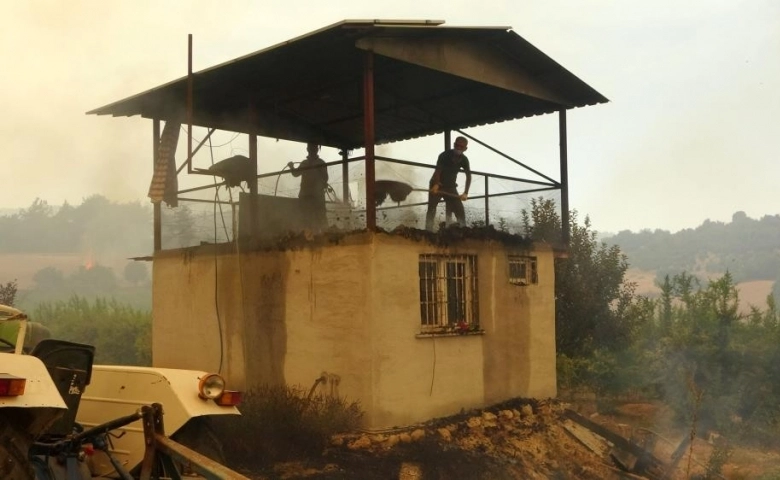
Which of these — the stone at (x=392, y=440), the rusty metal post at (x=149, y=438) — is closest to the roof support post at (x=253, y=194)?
the stone at (x=392, y=440)

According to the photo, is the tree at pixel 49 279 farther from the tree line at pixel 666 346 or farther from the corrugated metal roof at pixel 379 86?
the corrugated metal roof at pixel 379 86

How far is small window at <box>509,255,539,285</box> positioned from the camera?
11353mm

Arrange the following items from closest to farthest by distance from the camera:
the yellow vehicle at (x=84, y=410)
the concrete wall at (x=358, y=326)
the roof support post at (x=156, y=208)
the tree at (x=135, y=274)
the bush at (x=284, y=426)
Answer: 1. the yellow vehicle at (x=84, y=410)
2. the bush at (x=284, y=426)
3. the concrete wall at (x=358, y=326)
4. the roof support post at (x=156, y=208)
5. the tree at (x=135, y=274)

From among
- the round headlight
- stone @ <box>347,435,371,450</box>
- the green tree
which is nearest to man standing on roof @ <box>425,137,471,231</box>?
stone @ <box>347,435,371,450</box>

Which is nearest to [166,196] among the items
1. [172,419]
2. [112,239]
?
[172,419]

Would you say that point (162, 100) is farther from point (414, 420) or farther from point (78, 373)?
point (78, 373)

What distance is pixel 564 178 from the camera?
12.3 metres

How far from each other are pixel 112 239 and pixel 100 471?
108 metres

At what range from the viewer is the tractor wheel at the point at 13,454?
401 centimetres

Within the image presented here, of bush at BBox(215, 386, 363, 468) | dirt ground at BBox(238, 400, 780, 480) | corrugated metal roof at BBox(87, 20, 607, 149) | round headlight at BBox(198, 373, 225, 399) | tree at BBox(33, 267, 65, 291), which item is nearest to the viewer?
round headlight at BBox(198, 373, 225, 399)

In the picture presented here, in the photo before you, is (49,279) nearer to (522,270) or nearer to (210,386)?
(522,270)

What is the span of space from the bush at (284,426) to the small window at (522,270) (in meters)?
3.65

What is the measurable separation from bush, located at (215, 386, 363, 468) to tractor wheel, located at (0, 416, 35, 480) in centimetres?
421

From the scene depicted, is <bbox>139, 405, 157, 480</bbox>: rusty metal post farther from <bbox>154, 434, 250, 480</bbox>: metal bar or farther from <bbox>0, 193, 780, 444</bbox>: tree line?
<bbox>0, 193, 780, 444</bbox>: tree line
